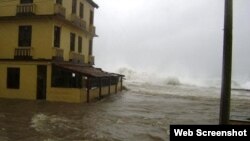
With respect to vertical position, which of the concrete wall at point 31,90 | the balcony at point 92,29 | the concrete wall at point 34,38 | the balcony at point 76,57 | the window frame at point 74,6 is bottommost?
the concrete wall at point 31,90

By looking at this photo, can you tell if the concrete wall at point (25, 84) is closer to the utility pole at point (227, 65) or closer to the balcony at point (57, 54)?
the balcony at point (57, 54)

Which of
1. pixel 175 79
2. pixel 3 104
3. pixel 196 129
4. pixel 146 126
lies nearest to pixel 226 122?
pixel 196 129

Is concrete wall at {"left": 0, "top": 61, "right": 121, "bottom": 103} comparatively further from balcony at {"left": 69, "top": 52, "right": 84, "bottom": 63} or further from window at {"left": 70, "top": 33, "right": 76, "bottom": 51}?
window at {"left": 70, "top": 33, "right": 76, "bottom": 51}

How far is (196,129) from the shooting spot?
7.51 meters

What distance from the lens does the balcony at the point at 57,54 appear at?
2783cm

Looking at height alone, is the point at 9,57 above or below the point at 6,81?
above

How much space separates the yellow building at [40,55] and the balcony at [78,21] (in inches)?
6.0

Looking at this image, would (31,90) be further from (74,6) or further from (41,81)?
(74,6)

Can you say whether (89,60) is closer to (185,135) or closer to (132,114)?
(132,114)

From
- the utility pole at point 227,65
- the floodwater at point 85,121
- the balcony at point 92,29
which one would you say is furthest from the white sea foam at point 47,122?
A: the balcony at point 92,29

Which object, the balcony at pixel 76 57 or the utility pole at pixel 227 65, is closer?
the utility pole at pixel 227 65

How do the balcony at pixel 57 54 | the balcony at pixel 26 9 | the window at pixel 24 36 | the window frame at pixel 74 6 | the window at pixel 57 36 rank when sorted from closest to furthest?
the balcony at pixel 57 54 < the balcony at pixel 26 9 < the window at pixel 57 36 < the window at pixel 24 36 < the window frame at pixel 74 6

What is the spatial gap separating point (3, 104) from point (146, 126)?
12395mm

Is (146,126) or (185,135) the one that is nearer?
(185,135)
